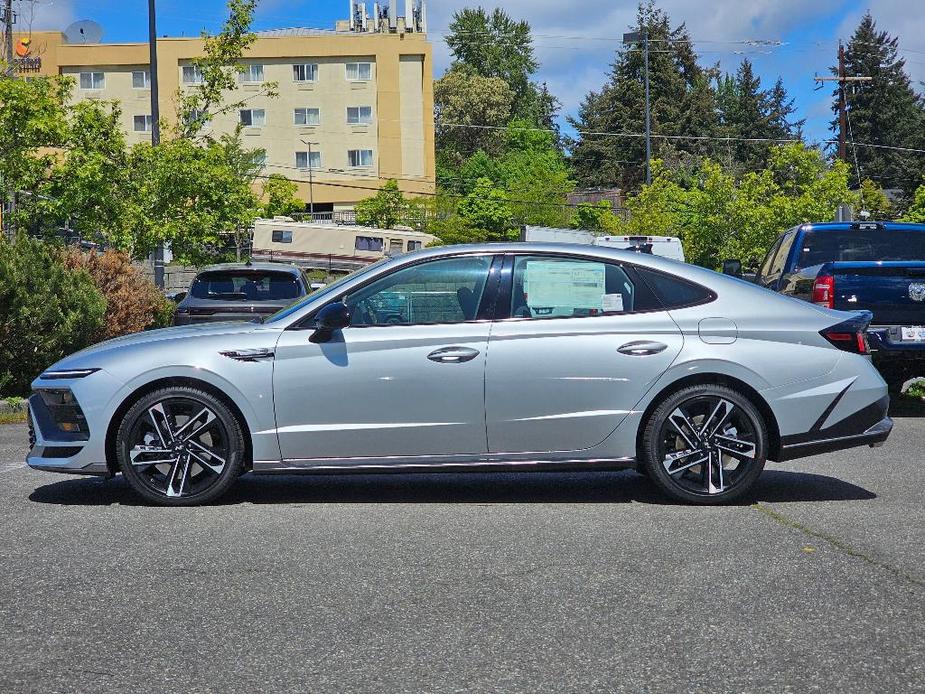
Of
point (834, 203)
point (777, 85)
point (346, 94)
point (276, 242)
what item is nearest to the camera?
point (834, 203)

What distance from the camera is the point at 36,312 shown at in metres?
13.4

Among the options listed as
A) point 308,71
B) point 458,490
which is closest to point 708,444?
point 458,490

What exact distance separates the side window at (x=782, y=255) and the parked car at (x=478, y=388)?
7.15m

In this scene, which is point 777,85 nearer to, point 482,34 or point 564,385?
point 482,34

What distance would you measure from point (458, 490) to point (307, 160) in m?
78.9

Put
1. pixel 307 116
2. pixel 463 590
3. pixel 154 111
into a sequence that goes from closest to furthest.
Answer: pixel 463 590 → pixel 154 111 → pixel 307 116

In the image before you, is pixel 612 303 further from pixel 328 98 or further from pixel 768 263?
pixel 328 98

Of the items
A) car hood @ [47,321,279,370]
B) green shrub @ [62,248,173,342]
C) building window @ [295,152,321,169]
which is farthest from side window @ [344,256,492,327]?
building window @ [295,152,321,169]

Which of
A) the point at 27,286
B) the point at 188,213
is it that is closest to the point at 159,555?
the point at 27,286

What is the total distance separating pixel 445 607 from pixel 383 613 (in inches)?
10.1

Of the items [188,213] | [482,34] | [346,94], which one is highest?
[482,34]

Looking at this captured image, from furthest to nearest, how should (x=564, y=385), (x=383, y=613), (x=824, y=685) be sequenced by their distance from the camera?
(x=564, y=385) → (x=383, y=613) → (x=824, y=685)

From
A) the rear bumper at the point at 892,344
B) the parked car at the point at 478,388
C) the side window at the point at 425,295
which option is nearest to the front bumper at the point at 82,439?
the parked car at the point at 478,388

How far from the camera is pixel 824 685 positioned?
4.07 meters
